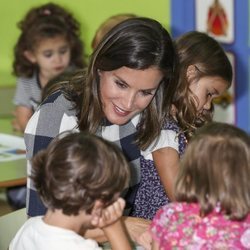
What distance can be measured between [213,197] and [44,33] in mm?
2637

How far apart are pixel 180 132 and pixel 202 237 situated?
2.24 feet

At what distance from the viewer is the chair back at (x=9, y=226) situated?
2285 mm

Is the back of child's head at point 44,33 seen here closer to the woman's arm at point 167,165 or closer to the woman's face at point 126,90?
the woman's arm at point 167,165

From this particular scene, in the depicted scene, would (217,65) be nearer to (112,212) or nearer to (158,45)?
(158,45)

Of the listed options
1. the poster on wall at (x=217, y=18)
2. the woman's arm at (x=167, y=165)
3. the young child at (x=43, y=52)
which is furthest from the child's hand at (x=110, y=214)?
the poster on wall at (x=217, y=18)

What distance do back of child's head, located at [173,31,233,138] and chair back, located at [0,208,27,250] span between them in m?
0.60

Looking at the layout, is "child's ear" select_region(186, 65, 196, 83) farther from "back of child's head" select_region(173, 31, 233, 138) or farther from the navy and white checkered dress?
the navy and white checkered dress

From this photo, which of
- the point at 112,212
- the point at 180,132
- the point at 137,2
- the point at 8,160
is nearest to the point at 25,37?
the point at 137,2

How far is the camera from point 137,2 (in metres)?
4.59

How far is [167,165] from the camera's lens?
7.48 ft

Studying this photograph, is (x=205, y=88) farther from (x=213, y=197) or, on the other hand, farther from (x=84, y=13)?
(x=84, y=13)

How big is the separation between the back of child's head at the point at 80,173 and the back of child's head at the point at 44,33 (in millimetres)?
2436

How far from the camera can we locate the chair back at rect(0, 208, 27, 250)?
7.50 ft

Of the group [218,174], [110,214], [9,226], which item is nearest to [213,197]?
[218,174]
